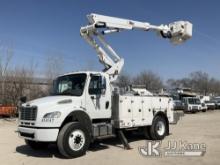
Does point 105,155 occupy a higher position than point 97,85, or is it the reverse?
point 97,85

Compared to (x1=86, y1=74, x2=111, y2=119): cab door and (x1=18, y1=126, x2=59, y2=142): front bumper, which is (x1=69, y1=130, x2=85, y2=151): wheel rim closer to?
(x1=18, y1=126, x2=59, y2=142): front bumper

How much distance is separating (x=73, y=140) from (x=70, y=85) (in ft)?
6.88

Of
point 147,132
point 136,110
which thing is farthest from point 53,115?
point 147,132

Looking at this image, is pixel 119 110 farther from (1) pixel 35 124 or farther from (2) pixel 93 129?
(1) pixel 35 124

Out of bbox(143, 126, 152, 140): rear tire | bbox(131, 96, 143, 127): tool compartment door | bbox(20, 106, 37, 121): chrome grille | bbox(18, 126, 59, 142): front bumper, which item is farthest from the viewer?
bbox(143, 126, 152, 140): rear tire

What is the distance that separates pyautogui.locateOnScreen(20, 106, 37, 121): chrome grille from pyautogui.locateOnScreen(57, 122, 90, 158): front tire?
0.96 m

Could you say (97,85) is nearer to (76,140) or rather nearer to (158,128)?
(76,140)

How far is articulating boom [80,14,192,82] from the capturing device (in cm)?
1221

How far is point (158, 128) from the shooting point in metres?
13.4

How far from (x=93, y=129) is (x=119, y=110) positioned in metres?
1.39

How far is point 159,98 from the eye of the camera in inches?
530

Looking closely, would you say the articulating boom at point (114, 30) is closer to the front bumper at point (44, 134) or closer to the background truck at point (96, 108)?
the background truck at point (96, 108)

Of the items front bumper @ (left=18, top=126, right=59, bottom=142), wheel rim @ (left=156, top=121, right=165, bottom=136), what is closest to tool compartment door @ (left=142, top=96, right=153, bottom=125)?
wheel rim @ (left=156, top=121, right=165, bottom=136)

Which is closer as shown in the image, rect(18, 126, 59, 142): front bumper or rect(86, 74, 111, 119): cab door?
rect(18, 126, 59, 142): front bumper
